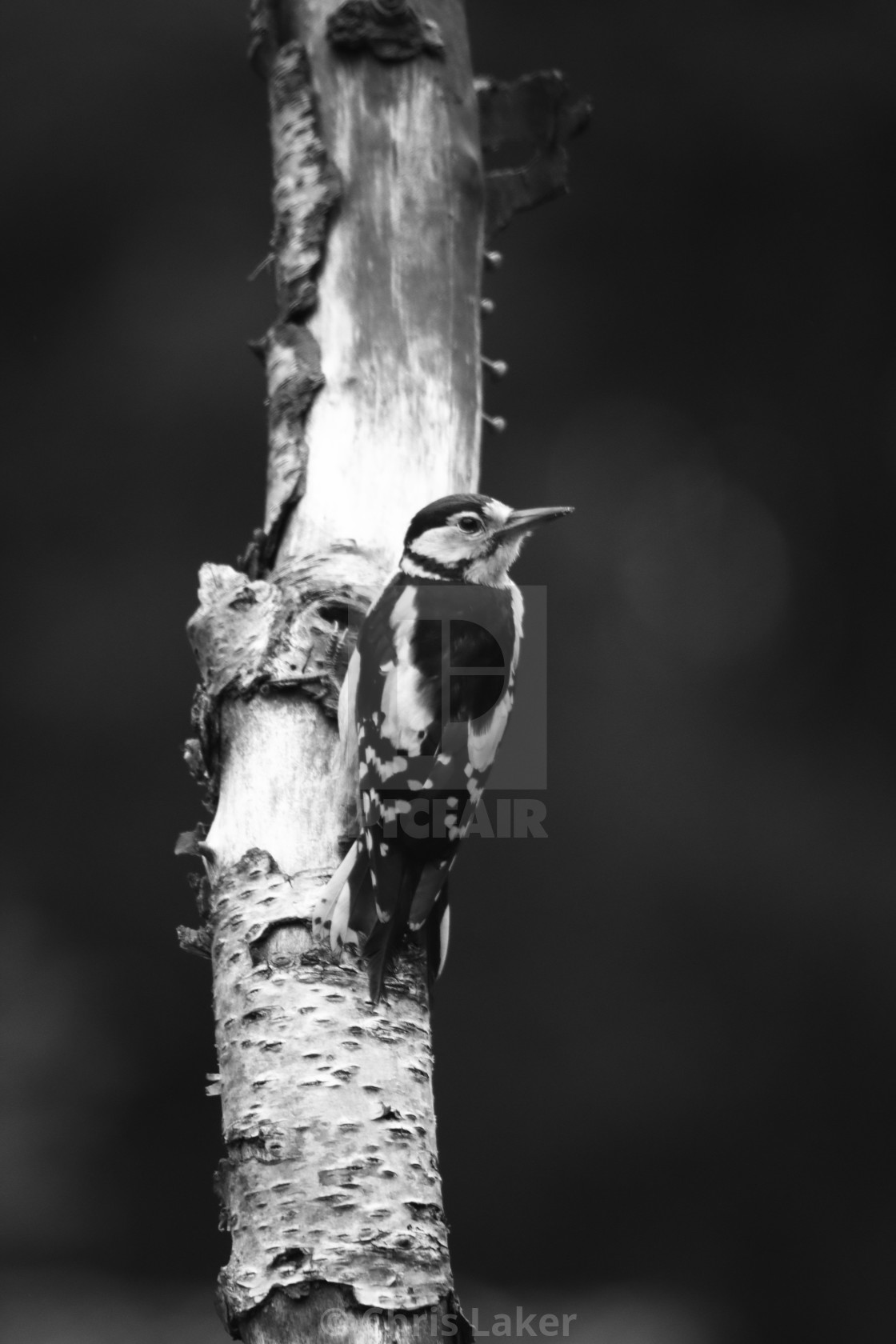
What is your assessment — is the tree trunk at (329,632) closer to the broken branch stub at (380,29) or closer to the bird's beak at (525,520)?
the broken branch stub at (380,29)

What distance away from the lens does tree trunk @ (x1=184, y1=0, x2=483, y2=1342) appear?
1.84 m

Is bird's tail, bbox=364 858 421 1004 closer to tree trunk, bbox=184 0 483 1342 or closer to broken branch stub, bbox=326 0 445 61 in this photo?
tree trunk, bbox=184 0 483 1342

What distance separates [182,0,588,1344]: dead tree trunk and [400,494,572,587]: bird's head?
76mm

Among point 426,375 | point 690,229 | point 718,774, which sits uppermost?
point 690,229

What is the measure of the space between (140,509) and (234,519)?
34 centimetres

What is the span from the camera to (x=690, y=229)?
19.0 feet

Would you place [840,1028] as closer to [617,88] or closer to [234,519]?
[234,519]

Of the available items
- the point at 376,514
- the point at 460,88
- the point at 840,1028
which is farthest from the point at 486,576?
the point at 840,1028

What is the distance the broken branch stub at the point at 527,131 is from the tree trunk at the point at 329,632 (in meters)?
0.17
